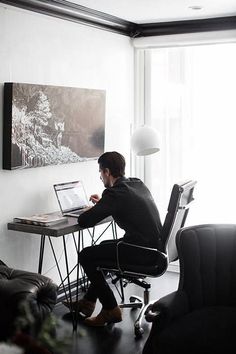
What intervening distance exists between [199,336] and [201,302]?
0.46 m

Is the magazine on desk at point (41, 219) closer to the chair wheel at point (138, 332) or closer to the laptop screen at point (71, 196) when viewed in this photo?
the laptop screen at point (71, 196)

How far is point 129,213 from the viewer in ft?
12.9

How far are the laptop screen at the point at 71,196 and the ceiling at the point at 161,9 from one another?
1.41 metres

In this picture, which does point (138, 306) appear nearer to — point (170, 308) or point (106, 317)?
point (106, 317)

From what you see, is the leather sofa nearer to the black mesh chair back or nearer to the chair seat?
the chair seat

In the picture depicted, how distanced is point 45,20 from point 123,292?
225cm

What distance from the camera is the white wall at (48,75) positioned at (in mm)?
4086

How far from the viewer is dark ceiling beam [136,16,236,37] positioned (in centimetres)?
512

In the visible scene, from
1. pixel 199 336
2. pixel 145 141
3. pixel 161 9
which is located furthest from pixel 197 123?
pixel 199 336

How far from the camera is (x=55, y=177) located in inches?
180

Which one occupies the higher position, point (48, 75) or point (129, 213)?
point (48, 75)

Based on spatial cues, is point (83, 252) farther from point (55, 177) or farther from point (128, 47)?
point (128, 47)

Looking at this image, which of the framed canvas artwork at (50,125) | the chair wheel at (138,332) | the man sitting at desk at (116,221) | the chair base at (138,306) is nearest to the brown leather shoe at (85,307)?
the man sitting at desk at (116,221)

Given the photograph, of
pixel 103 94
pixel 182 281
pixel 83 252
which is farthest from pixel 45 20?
pixel 182 281
